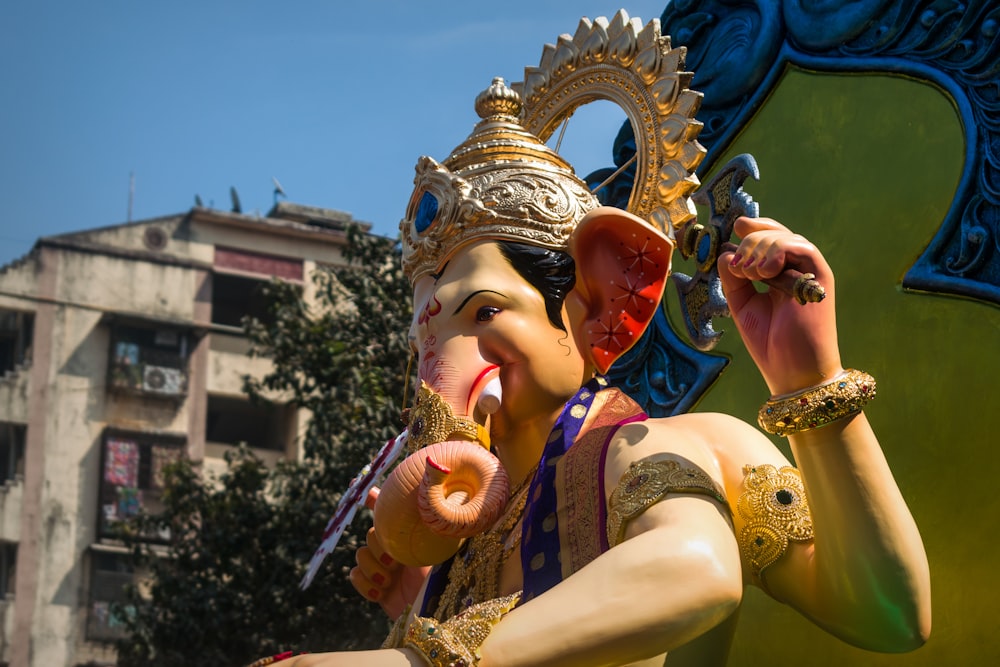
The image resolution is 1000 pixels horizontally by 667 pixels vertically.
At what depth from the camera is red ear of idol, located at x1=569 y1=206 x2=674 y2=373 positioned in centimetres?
316

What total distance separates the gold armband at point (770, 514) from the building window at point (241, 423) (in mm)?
19259

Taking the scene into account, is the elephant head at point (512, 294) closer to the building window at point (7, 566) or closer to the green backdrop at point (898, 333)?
the green backdrop at point (898, 333)

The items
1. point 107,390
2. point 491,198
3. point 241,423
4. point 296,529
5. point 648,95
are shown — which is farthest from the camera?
point 241,423

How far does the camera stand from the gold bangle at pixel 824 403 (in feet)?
8.64

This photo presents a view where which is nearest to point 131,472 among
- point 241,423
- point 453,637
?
point 241,423

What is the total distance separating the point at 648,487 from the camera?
108 inches

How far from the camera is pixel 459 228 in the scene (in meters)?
3.23

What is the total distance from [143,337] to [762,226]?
1978 centimetres

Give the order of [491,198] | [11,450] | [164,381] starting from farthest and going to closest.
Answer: [164,381] → [11,450] → [491,198]

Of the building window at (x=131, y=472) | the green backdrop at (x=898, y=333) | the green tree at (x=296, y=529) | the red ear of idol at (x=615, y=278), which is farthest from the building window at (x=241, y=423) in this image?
the red ear of idol at (x=615, y=278)

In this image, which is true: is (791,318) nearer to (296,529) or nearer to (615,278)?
(615,278)

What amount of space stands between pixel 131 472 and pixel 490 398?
18.4 m

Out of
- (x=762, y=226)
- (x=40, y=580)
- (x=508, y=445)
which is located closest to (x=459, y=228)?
(x=508, y=445)

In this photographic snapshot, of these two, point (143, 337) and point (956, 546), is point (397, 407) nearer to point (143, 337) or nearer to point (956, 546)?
point (956, 546)
